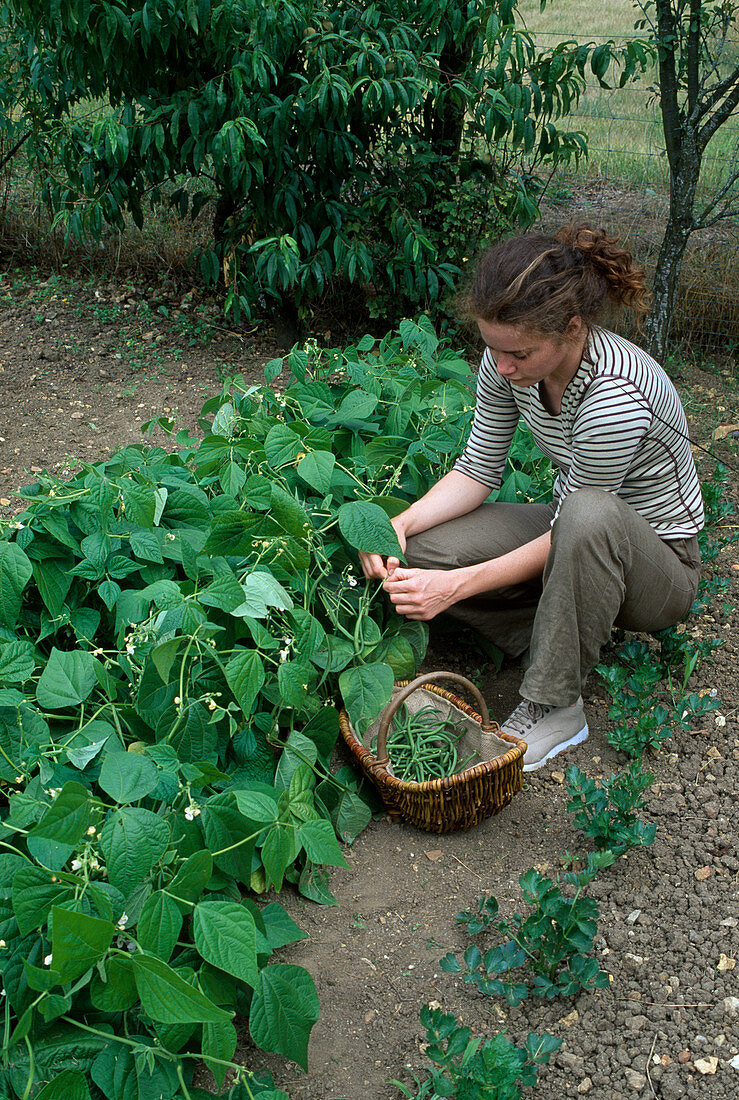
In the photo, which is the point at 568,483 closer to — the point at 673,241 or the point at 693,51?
the point at 673,241

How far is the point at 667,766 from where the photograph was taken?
6.29ft

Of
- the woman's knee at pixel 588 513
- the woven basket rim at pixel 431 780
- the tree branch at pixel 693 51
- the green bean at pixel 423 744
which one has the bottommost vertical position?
the green bean at pixel 423 744

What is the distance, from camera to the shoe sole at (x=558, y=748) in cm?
194

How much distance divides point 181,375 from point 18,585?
2203 millimetres

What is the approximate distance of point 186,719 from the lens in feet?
4.90

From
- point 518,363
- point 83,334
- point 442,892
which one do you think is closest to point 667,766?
point 442,892

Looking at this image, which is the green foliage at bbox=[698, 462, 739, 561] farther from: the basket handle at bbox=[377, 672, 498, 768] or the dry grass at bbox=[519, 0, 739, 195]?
the dry grass at bbox=[519, 0, 739, 195]

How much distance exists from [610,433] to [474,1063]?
110 cm

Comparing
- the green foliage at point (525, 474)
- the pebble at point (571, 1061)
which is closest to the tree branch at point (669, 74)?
the green foliage at point (525, 474)

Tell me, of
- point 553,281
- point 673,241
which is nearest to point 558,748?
point 553,281

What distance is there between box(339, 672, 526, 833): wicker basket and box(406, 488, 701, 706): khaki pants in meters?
0.18

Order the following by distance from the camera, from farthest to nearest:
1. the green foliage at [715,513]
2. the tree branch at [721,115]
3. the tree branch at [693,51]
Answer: the tree branch at [721,115]
the tree branch at [693,51]
the green foliage at [715,513]

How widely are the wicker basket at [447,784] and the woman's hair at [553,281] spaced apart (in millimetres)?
691

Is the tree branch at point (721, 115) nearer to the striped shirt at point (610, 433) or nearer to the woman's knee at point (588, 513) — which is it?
the striped shirt at point (610, 433)
